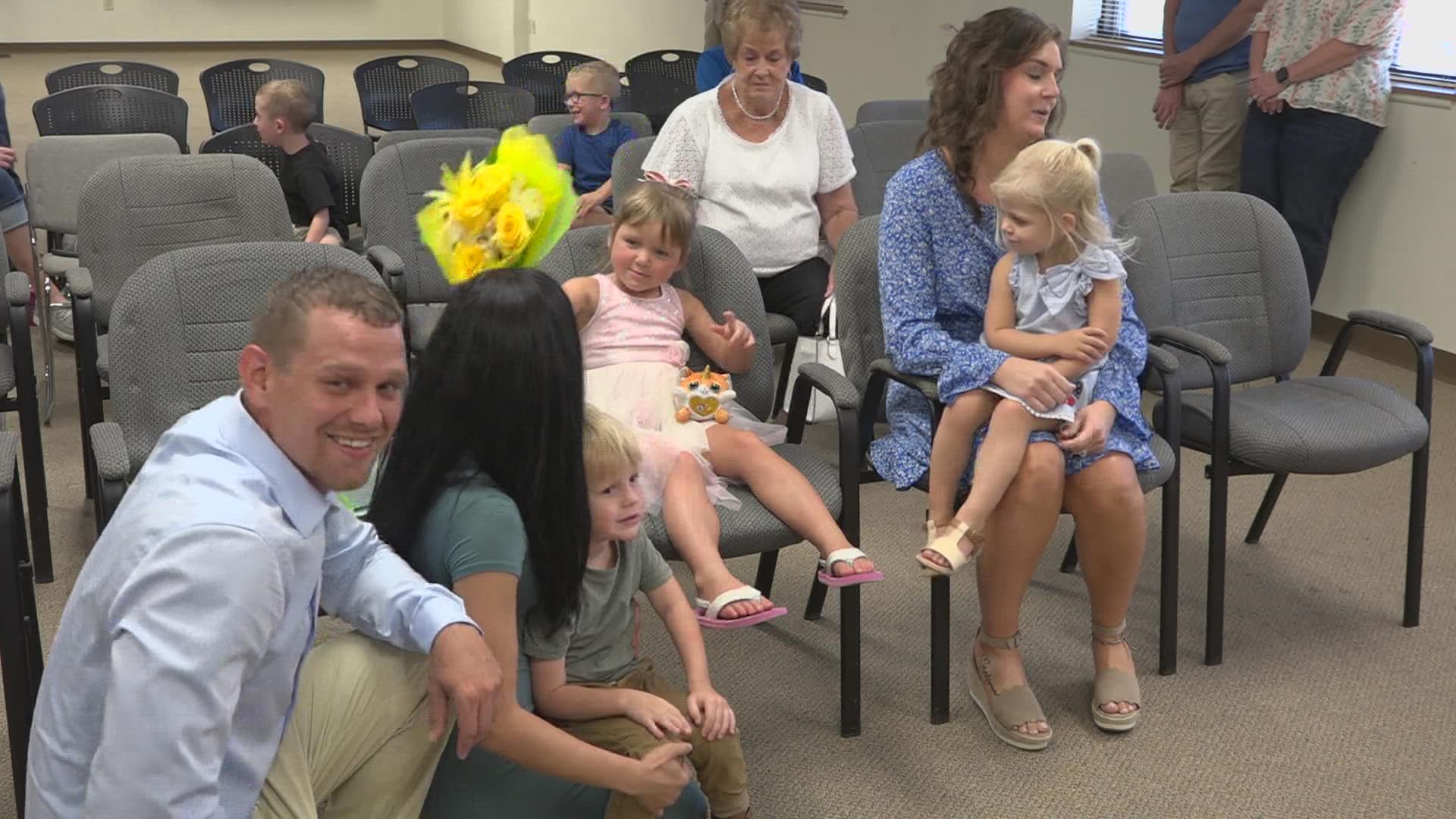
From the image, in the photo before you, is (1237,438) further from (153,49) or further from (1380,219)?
(153,49)

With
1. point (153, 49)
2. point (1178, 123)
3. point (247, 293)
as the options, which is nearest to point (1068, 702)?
point (247, 293)

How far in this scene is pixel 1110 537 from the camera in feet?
8.79

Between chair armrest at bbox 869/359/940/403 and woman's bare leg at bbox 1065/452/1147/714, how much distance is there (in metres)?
0.29

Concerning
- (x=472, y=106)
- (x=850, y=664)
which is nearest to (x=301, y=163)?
(x=472, y=106)

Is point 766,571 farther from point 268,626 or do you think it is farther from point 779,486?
point 268,626

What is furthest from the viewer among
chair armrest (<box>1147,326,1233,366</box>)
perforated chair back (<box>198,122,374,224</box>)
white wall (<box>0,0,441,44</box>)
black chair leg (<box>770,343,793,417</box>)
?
white wall (<box>0,0,441,44</box>)

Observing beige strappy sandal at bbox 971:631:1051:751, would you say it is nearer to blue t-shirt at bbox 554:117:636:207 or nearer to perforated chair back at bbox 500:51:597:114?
blue t-shirt at bbox 554:117:636:207

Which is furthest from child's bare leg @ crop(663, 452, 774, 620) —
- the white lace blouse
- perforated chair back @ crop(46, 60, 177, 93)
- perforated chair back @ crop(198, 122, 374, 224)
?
perforated chair back @ crop(46, 60, 177, 93)

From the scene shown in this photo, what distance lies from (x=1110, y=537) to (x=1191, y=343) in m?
0.49

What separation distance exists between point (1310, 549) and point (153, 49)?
41.9ft

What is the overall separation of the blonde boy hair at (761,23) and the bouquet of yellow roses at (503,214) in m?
1.02

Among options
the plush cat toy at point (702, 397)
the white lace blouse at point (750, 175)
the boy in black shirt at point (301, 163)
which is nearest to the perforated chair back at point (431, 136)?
the boy in black shirt at point (301, 163)

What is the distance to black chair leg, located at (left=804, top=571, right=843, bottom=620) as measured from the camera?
10.2 feet

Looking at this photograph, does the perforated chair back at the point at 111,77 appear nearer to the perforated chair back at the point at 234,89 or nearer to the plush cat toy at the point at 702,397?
the perforated chair back at the point at 234,89
